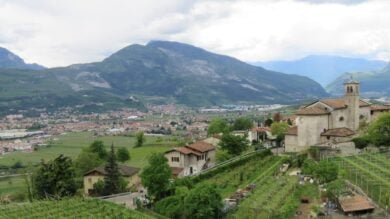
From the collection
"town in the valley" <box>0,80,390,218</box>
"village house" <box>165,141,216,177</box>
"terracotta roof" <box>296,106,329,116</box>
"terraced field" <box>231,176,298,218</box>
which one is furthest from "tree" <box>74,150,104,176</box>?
"terracotta roof" <box>296,106,329,116</box>

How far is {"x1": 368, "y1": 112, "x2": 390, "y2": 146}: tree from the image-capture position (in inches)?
2094

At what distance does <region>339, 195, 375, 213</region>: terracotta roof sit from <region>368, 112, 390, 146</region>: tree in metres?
16.9

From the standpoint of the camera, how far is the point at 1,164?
332 ft

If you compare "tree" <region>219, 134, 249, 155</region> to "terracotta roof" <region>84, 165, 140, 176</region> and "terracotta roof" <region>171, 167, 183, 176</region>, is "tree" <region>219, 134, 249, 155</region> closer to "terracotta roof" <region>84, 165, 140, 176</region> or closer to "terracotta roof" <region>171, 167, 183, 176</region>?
"terracotta roof" <region>171, 167, 183, 176</region>

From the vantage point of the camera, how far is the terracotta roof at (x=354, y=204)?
36.3 meters

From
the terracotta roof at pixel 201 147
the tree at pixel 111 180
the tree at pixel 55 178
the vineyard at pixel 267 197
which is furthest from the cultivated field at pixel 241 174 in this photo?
the tree at pixel 55 178

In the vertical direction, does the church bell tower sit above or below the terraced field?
above

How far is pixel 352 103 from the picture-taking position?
61844 millimetres

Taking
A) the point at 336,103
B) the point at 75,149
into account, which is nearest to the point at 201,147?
the point at 336,103

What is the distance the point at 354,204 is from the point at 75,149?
3365 inches

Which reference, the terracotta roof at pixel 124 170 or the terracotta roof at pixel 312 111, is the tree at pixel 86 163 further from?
the terracotta roof at pixel 312 111

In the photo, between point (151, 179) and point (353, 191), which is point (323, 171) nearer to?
point (353, 191)

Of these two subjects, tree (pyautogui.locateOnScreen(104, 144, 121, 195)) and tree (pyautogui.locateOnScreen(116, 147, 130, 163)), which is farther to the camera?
tree (pyautogui.locateOnScreen(116, 147, 130, 163))

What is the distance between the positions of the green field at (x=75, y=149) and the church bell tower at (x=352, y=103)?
26.5m
